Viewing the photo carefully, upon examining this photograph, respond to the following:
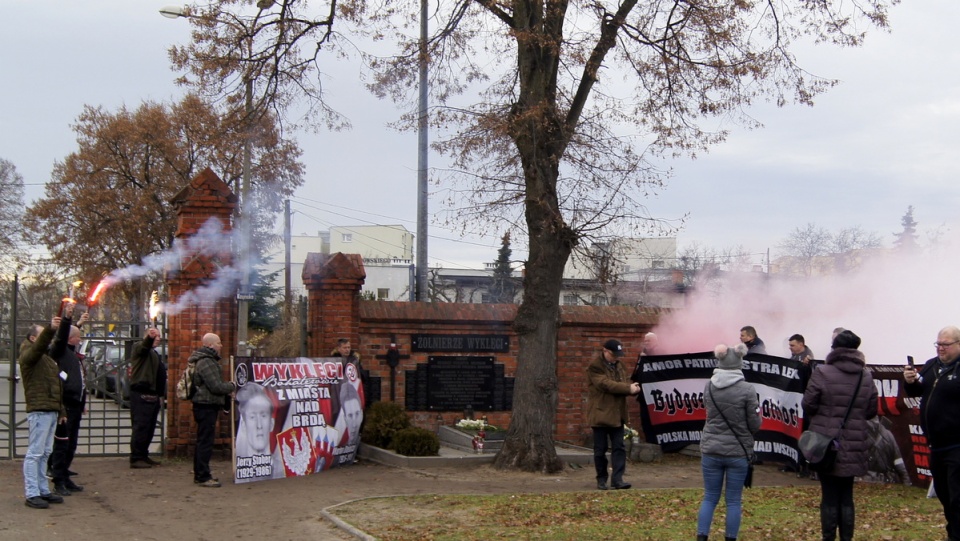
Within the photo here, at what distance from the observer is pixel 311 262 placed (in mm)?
14422

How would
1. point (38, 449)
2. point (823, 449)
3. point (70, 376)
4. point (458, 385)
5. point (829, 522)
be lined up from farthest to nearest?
point (458, 385), point (70, 376), point (38, 449), point (829, 522), point (823, 449)

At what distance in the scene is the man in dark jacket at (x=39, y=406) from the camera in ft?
30.5

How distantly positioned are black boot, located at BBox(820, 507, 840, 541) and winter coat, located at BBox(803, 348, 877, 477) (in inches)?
13.4

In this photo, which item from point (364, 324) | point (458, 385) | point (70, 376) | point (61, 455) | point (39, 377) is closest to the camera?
point (39, 377)

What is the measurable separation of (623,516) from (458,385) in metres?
6.02

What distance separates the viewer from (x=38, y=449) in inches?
365

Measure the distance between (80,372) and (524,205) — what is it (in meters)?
5.92

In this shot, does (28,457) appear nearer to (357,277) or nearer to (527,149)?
(357,277)

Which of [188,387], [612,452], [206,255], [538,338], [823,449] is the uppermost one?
[206,255]

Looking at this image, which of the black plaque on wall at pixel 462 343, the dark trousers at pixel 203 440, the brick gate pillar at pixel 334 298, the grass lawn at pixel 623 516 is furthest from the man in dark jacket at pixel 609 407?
the dark trousers at pixel 203 440

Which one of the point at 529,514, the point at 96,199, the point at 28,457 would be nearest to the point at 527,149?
the point at 529,514

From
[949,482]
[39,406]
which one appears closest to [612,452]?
[949,482]

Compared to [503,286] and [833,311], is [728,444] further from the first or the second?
[503,286]

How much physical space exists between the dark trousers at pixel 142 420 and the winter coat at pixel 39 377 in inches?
97.4
